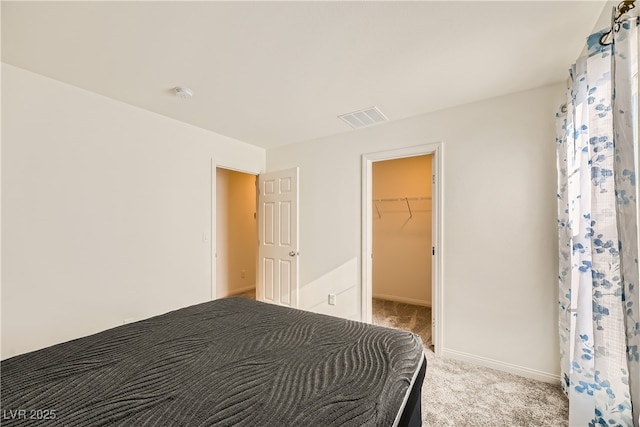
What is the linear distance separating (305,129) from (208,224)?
1608 millimetres

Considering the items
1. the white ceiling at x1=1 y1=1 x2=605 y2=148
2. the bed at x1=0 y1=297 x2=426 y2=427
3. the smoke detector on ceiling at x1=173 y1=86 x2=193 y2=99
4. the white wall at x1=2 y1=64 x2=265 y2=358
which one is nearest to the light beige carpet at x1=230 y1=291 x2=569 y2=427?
the bed at x1=0 y1=297 x2=426 y2=427

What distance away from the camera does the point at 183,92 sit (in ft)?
7.07

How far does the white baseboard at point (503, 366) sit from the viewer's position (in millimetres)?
Result: 2097

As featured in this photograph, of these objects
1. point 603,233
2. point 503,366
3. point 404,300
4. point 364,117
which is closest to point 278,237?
point 364,117

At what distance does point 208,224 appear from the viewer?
3.09m

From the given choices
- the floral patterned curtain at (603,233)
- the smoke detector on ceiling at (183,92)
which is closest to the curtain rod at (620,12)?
the floral patterned curtain at (603,233)

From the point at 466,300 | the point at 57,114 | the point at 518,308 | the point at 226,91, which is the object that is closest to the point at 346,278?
the point at 466,300

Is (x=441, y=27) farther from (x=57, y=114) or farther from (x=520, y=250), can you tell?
(x=57, y=114)

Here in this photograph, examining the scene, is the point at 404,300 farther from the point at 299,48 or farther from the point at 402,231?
the point at 299,48

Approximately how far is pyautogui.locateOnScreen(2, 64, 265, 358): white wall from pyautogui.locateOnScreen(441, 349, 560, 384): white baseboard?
8.96ft

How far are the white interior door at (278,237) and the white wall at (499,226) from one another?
144 cm

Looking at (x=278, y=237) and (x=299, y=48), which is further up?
(x=299, y=48)

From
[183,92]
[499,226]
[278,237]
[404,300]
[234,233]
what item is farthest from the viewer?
[234,233]

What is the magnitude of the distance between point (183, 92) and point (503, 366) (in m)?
3.57
